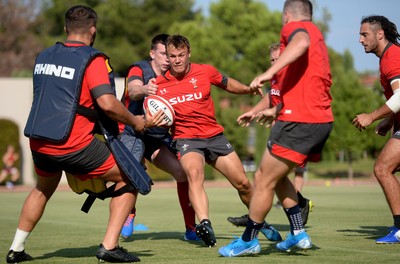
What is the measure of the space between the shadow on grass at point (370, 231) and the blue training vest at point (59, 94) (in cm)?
441

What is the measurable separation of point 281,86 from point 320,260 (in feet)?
5.74

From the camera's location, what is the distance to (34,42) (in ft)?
234

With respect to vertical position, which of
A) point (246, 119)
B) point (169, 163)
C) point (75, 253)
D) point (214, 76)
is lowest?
point (75, 253)

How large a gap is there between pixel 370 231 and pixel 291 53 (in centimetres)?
446

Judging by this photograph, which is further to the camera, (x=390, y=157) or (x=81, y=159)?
(x=390, y=157)

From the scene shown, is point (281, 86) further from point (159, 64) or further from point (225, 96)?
point (225, 96)

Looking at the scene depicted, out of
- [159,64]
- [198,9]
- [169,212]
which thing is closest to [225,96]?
[198,9]

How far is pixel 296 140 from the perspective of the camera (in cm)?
750

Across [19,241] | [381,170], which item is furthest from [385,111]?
[19,241]

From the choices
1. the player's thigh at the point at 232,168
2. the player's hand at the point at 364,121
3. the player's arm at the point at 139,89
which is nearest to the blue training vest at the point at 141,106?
the player's arm at the point at 139,89

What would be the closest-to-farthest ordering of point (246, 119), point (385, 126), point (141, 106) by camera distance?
point (246, 119) → point (385, 126) → point (141, 106)

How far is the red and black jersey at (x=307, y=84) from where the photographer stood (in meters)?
7.54

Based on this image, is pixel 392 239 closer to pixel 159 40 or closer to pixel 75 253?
pixel 75 253

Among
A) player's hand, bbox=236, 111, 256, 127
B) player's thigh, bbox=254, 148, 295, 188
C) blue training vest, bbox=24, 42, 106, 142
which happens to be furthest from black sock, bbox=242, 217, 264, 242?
blue training vest, bbox=24, 42, 106, 142
